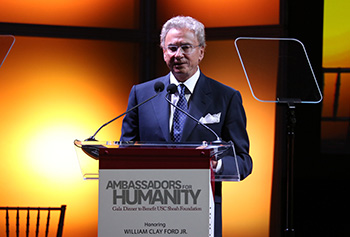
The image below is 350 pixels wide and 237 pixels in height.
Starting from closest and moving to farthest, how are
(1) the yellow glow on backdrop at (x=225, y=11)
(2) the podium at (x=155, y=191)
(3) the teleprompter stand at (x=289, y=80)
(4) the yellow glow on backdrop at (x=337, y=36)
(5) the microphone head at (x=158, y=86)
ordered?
(2) the podium at (x=155, y=191) → (5) the microphone head at (x=158, y=86) → (3) the teleprompter stand at (x=289, y=80) → (4) the yellow glow on backdrop at (x=337, y=36) → (1) the yellow glow on backdrop at (x=225, y=11)

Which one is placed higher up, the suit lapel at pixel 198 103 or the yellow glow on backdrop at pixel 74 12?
the yellow glow on backdrop at pixel 74 12

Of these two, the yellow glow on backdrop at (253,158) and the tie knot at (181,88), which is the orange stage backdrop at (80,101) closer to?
the yellow glow on backdrop at (253,158)

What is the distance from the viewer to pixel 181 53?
2723 millimetres

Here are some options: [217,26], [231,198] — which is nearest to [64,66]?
[217,26]

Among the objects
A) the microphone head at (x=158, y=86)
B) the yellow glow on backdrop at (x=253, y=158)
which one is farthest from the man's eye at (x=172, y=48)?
the yellow glow on backdrop at (x=253, y=158)

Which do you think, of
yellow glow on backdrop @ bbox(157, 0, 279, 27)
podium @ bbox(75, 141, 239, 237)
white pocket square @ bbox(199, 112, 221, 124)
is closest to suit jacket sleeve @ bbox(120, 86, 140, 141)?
white pocket square @ bbox(199, 112, 221, 124)

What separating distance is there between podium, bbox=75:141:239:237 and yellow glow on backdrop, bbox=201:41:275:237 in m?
2.43

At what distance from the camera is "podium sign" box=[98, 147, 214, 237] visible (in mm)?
1771

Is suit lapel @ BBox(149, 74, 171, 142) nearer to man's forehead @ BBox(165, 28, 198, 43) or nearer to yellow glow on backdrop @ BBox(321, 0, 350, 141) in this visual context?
man's forehead @ BBox(165, 28, 198, 43)

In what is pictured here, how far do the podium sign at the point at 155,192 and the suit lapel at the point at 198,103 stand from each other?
89 centimetres

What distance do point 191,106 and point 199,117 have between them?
0.07 m

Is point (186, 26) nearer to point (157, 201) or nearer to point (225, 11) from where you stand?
point (157, 201)

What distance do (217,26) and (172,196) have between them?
2.66 metres

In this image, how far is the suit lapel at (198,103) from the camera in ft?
8.81
